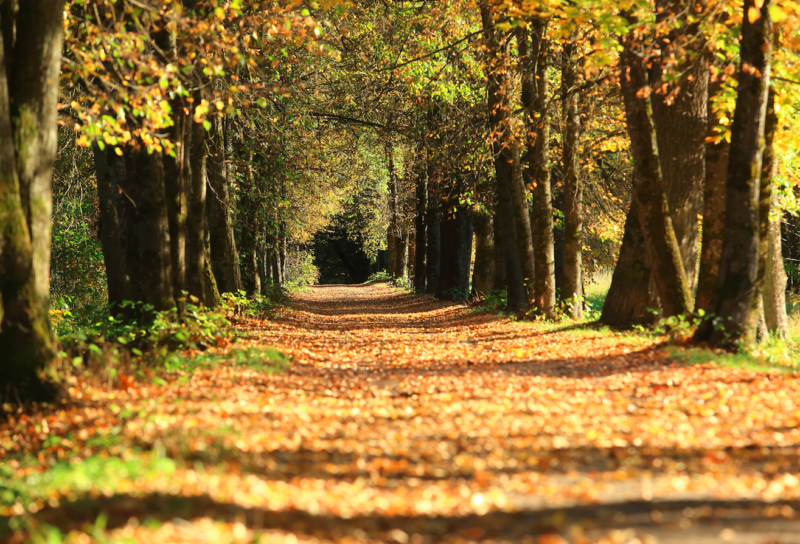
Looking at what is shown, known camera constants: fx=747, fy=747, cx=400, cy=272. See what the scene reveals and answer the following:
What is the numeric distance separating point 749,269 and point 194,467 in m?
8.01

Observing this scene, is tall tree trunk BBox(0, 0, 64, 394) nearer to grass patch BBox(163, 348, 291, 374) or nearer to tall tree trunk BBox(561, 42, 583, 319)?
grass patch BBox(163, 348, 291, 374)

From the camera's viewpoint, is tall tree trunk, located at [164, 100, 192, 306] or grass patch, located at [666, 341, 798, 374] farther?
tall tree trunk, located at [164, 100, 192, 306]

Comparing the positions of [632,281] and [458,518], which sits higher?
[632,281]

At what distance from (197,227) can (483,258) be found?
1154 centimetres

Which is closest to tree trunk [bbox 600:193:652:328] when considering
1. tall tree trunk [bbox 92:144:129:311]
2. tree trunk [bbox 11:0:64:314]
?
tall tree trunk [bbox 92:144:129:311]

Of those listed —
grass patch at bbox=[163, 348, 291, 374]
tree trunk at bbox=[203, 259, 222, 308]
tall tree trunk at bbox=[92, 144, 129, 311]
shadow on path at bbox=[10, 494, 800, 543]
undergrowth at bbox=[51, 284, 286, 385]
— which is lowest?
shadow on path at bbox=[10, 494, 800, 543]

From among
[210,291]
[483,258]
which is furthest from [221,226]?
[483,258]

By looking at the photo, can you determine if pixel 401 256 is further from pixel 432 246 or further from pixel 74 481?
pixel 74 481

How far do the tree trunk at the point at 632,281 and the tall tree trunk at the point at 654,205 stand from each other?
1.66 m

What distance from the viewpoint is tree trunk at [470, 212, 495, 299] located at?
24.2 m

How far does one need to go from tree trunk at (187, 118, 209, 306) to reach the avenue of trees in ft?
0.15

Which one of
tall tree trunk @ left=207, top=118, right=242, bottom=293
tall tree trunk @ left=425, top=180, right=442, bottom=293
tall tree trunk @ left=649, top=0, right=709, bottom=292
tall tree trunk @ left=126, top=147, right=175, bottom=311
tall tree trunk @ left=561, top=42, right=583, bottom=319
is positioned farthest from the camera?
tall tree trunk @ left=425, top=180, right=442, bottom=293

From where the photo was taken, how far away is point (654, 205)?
12297 millimetres

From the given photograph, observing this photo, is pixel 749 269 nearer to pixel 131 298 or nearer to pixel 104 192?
pixel 131 298
